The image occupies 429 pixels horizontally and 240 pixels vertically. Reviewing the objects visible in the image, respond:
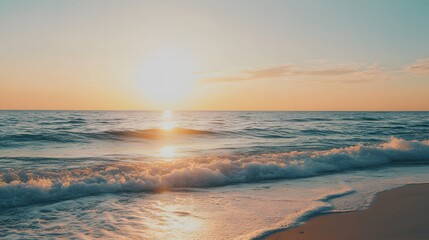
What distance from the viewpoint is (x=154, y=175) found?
1001cm

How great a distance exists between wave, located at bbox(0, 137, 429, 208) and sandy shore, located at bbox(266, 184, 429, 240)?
13.7ft

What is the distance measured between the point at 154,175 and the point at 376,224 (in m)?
6.12

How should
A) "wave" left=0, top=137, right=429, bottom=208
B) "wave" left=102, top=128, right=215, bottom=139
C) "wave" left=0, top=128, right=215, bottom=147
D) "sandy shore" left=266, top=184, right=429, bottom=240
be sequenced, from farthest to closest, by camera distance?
"wave" left=102, top=128, right=215, bottom=139 < "wave" left=0, top=128, right=215, bottom=147 < "wave" left=0, top=137, right=429, bottom=208 < "sandy shore" left=266, top=184, right=429, bottom=240

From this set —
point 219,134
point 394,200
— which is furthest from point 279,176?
point 219,134

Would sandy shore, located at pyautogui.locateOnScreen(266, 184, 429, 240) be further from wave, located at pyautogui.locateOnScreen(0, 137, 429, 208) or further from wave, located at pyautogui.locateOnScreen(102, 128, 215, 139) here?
wave, located at pyautogui.locateOnScreen(102, 128, 215, 139)

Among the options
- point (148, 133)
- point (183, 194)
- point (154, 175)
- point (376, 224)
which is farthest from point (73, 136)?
point (376, 224)

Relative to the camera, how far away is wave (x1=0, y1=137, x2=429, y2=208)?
8.15 m

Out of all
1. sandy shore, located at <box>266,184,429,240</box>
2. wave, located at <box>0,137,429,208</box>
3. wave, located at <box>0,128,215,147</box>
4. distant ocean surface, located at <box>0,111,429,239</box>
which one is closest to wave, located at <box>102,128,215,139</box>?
wave, located at <box>0,128,215,147</box>

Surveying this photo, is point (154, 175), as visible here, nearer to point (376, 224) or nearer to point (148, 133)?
point (376, 224)

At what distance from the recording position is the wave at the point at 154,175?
8148 millimetres

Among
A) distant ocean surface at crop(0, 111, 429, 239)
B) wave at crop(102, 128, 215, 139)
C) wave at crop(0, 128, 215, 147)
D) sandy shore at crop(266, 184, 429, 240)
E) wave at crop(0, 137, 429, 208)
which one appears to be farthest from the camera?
wave at crop(102, 128, 215, 139)

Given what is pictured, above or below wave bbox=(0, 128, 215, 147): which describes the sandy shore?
below

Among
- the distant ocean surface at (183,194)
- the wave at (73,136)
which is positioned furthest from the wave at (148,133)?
the distant ocean surface at (183,194)

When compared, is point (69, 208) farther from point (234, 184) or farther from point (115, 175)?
point (234, 184)
